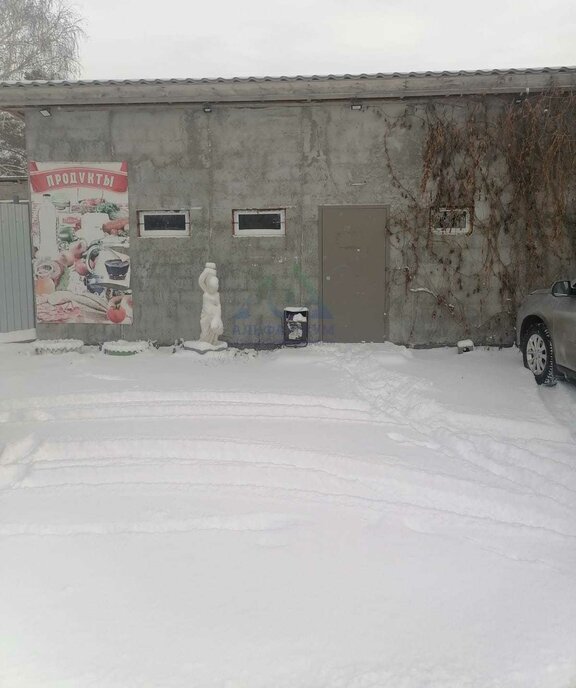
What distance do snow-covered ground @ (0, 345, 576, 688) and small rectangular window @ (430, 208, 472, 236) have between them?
307 cm

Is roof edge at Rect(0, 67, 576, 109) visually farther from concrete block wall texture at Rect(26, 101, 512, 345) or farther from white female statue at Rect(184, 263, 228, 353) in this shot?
white female statue at Rect(184, 263, 228, 353)

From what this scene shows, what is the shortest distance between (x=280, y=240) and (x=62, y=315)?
3.71 m

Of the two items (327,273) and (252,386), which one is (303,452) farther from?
(327,273)

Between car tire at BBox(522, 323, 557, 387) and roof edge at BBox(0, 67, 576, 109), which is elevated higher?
roof edge at BBox(0, 67, 576, 109)

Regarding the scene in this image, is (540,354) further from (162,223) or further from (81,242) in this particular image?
(81,242)

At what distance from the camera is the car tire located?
6668 millimetres

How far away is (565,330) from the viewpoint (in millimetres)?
6344

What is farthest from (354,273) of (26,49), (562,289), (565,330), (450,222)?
(26,49)

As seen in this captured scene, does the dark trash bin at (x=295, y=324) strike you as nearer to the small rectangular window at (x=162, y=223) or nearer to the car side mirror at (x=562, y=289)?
the small rectangular window at (x=162, y=223)

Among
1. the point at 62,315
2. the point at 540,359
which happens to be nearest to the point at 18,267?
the point at 62,315

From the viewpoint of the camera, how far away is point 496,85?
811 centimetres

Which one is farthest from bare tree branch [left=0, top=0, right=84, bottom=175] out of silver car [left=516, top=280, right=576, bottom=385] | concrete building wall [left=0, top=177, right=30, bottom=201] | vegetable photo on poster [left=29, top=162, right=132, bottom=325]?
silver car [left=516, top=280, right=576, bottom=385]

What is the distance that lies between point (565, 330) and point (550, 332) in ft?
1.21

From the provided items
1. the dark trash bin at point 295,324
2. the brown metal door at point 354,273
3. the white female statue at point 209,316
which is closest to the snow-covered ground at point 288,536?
the white female statue at point 209,316
